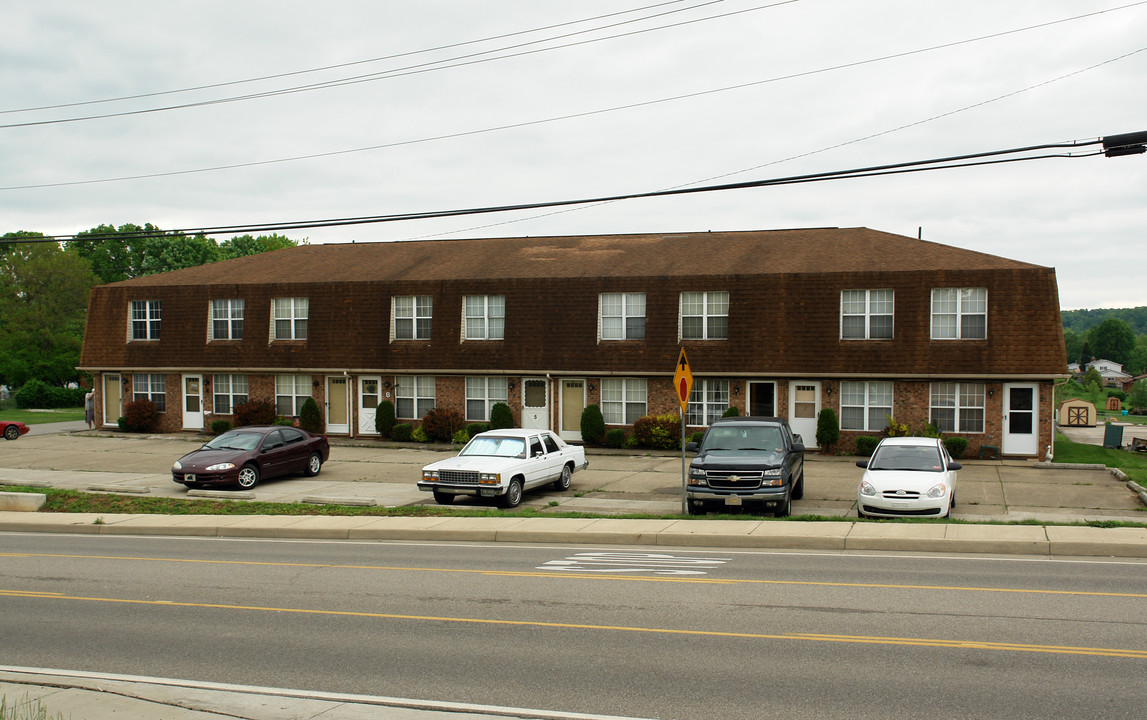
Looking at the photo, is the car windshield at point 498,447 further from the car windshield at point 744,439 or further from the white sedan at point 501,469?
the car windshield at point 744,439

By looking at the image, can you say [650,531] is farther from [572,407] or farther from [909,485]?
[572,407]

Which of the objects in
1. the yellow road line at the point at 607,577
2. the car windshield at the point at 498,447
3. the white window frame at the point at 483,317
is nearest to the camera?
the yellow road line at the point at 607,577

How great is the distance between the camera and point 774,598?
36.3 feet

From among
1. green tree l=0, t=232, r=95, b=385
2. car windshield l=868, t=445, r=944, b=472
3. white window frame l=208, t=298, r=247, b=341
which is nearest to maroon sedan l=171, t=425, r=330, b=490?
white window frame l=208, t=298, r=247, b=341

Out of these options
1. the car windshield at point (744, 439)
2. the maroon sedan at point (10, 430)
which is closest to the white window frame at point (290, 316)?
Answer: the maroon sedan at point (10, 430)

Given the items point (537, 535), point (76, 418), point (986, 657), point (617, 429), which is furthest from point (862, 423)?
point (76, 418)

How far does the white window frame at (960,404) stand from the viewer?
96.6ft

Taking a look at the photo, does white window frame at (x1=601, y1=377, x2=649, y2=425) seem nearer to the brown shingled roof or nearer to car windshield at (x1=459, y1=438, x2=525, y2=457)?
the brown shingled roof

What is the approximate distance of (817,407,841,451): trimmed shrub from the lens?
30.1 m

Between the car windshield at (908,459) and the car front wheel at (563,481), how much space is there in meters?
7.47

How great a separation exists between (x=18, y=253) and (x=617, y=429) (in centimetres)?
7261

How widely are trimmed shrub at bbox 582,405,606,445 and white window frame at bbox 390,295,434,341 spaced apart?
7.53 m

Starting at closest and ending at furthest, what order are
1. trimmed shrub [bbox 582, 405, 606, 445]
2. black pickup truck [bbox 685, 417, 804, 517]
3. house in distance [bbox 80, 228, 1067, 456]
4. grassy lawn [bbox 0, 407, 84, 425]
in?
black pickup truck [bbox 685, 417, 804, 517]
house in distance [bbox 80, 228, 1067, 456]
trimmed shrub [bbox 582, 405, 606, 445]
grassy lawn [bbox 0, 407, 84, 425]

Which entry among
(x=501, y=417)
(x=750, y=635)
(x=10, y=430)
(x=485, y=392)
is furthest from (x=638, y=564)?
(x=10, y=430)
